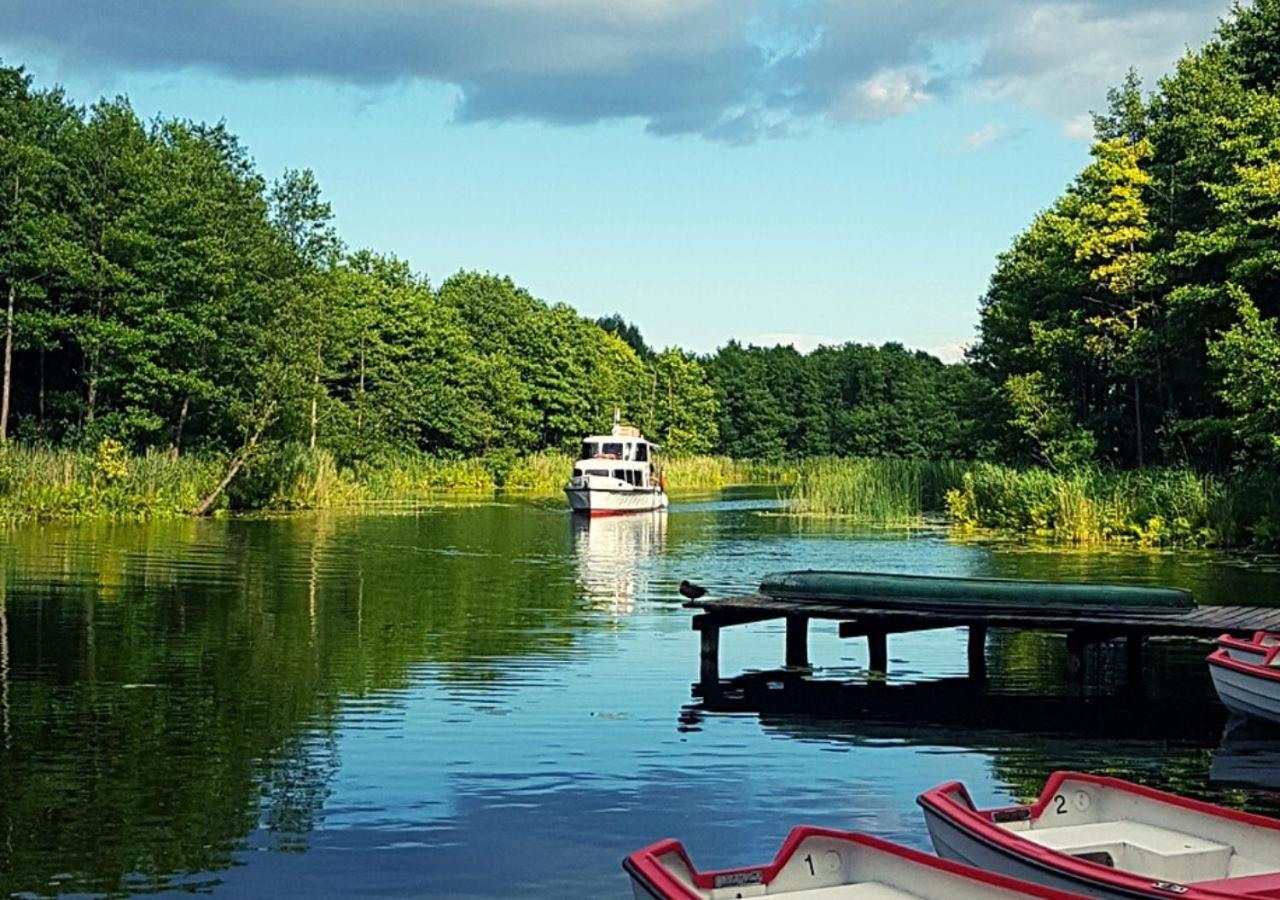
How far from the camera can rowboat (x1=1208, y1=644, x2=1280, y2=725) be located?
1479 centimetres

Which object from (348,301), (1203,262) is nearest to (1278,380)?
(1203,262)

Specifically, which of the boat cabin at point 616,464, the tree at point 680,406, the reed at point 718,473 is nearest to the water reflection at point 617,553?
the boat cabin at point 616,464

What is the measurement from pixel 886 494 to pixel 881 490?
0.49 metres

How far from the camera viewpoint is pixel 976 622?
18.0 meters

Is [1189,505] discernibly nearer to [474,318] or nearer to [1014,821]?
[1014,821]

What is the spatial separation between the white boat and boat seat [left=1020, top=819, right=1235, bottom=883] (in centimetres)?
4828

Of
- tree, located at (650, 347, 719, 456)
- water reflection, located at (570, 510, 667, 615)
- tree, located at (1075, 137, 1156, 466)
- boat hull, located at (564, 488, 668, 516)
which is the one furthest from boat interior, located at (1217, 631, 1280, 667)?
tree, located at (650, 347, 719, 456)

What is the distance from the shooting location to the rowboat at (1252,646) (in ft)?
51.1

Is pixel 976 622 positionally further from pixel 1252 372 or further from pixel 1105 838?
pixel 1252 372

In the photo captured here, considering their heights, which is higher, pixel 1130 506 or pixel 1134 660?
pixel 1130 506

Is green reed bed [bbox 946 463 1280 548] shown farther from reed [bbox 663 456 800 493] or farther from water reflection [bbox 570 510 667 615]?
reed [bbox 663 456 800 493]

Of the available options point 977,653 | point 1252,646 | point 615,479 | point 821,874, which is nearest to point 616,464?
point 615,479

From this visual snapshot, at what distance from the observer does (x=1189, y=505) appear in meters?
39.5

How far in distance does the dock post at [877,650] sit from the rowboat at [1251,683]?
453cm
